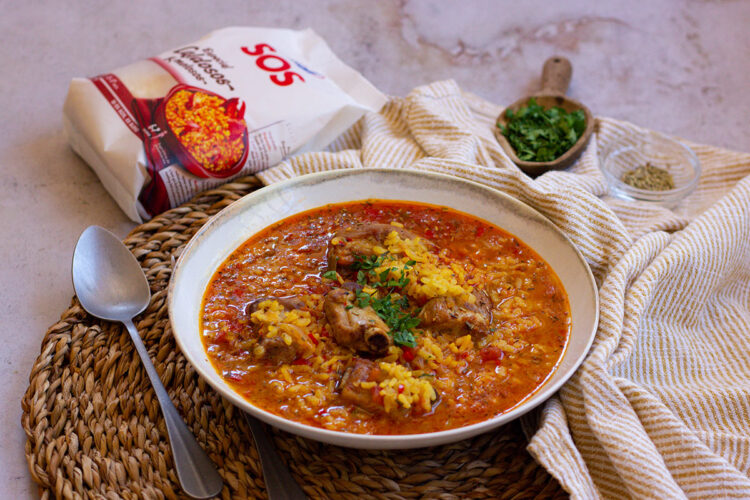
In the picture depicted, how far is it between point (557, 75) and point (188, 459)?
170 inches

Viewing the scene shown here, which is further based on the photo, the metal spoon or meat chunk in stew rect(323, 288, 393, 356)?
the metal spoon

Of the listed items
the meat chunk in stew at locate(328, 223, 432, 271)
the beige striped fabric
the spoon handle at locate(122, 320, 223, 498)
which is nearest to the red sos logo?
the beige striped fabric

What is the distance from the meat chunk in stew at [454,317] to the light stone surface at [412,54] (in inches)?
93.6

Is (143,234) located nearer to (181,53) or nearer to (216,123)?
(216,123)

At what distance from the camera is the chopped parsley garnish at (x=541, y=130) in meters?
5.09

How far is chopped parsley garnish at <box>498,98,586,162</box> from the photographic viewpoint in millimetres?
5094

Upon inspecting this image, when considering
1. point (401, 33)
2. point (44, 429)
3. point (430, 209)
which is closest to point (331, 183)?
point (430, 209)

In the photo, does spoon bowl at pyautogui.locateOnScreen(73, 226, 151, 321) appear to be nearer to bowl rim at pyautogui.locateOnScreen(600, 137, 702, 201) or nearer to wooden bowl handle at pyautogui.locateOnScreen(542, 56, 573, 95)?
bowl rim at pyautogui.locateOnScreen(600, 137, 702, 201)

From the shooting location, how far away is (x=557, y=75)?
236 inches

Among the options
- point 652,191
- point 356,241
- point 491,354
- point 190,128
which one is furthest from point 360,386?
point 652,191

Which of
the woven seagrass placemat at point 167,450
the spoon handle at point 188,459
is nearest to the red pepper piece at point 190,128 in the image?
the woven seagrass placemat at point 167,450

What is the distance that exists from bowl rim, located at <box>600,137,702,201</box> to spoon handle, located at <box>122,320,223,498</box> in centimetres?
330

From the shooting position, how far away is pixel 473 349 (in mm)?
3447

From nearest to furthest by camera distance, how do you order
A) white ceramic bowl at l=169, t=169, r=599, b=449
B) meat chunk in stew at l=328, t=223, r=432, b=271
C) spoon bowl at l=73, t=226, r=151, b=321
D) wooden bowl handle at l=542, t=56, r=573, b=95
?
white ceramic bowl at l=169, t=169, r=599, b=449
meat chunk in stew at l=328, t=223, r=432, b=271
spoon bowl at l=73, t=226, r=151, b=321
wooden bowl handle at l=542, t=56, r=573, b=95
